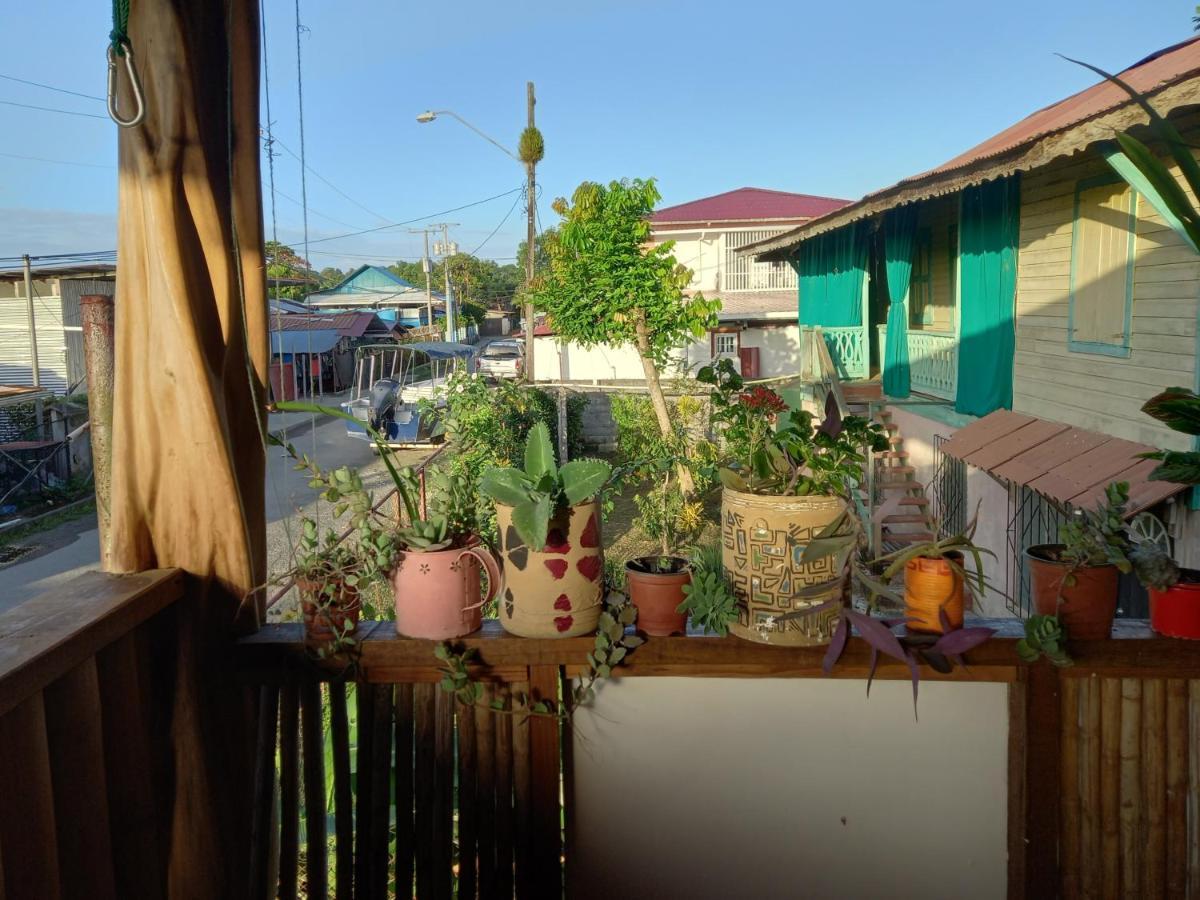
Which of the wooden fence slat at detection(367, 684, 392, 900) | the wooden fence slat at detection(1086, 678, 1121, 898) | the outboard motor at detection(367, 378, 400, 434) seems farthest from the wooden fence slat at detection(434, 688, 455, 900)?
the outboard motor at detection(367, 378, 400, 434)

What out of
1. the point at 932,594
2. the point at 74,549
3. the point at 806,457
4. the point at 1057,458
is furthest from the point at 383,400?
the point at 932,594

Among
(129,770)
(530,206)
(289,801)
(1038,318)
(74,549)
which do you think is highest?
(530,206)

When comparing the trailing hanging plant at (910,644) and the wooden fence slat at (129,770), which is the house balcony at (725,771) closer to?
the trailing hanging plant at (910,644)

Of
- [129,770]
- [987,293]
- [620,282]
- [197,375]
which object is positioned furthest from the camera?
[620,282]

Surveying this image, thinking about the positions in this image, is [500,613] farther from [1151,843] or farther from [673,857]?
[1151,843]

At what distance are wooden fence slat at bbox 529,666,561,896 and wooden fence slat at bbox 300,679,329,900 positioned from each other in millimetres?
460

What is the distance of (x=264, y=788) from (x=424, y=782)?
0.36m

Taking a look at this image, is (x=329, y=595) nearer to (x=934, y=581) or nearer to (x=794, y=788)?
(x=794, y=788)

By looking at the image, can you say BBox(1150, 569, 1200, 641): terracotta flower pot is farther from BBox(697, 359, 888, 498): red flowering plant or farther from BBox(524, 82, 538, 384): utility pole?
BBox(524, 82, 538, 384): utility pole

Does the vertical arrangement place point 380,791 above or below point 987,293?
below

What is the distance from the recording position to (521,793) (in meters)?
1.99

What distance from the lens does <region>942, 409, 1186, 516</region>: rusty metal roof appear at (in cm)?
548

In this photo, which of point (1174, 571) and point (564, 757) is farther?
point (564, 757)

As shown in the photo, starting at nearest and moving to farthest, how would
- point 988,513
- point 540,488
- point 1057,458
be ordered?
point 540,488, point 1057,458, point 988,513
